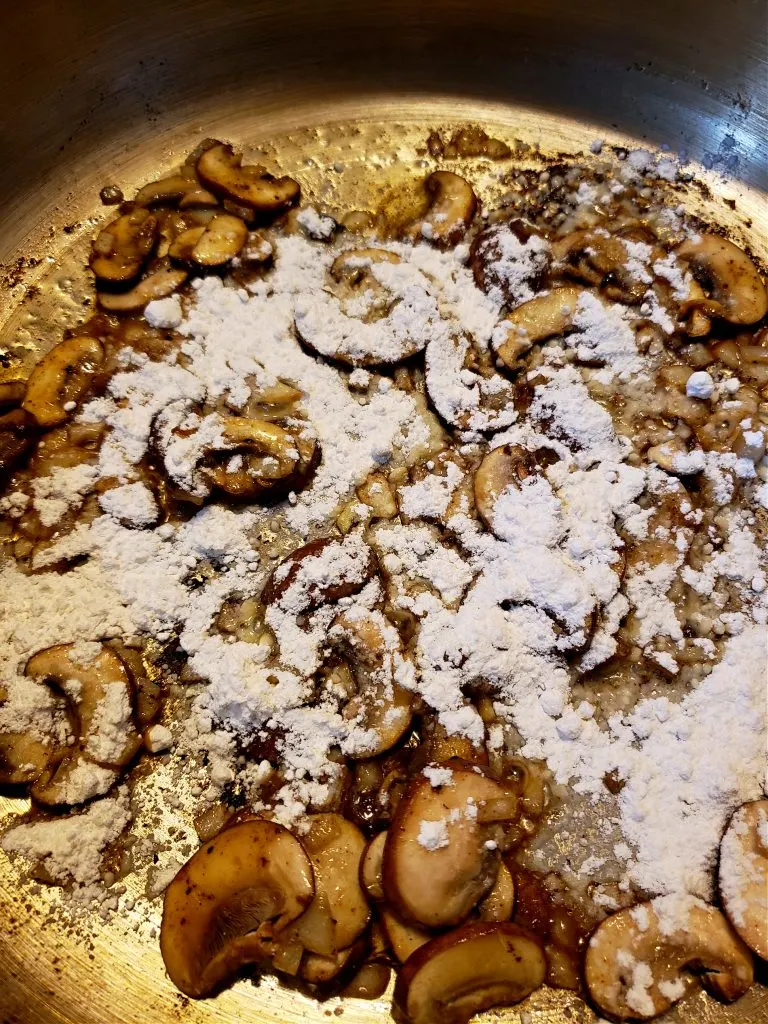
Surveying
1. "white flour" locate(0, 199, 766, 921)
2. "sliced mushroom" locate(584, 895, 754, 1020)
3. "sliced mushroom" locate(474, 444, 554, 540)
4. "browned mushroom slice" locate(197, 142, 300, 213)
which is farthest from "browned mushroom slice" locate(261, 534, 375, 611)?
"browned mushroom slice" locate(197, 142, 300, 213)

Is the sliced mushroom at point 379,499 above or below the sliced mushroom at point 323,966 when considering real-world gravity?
above

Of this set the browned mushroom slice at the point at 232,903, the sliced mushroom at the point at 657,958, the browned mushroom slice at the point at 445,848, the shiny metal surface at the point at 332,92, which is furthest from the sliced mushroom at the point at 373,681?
the shiny metal surface at the point at 332,92

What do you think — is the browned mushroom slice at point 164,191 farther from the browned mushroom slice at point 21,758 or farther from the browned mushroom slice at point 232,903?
the browned mushroom slice at point 232,903

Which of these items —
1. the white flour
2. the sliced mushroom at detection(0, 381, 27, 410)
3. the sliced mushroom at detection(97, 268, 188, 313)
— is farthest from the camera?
the sliced mushroom at detection(97, 268, 188, 313)

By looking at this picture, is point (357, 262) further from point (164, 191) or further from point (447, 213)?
point (164, 191)

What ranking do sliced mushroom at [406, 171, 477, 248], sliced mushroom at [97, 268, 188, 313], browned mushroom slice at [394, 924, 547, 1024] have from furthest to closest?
1. sliced mushroom at [406, 171, 477, 248]
2. sliced mushroom at [97, 268, 188, 313]
3. browned mushroom slice at [394, 924, 547, 1024]

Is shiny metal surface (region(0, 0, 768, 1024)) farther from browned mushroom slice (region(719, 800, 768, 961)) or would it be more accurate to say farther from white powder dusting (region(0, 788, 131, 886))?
browned mushroom slice (region(719, 800, 768, 961))

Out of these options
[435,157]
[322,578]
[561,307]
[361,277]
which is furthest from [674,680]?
[435,157]

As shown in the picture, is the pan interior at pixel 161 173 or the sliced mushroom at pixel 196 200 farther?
the sliced mushroom at pixel 196 200
